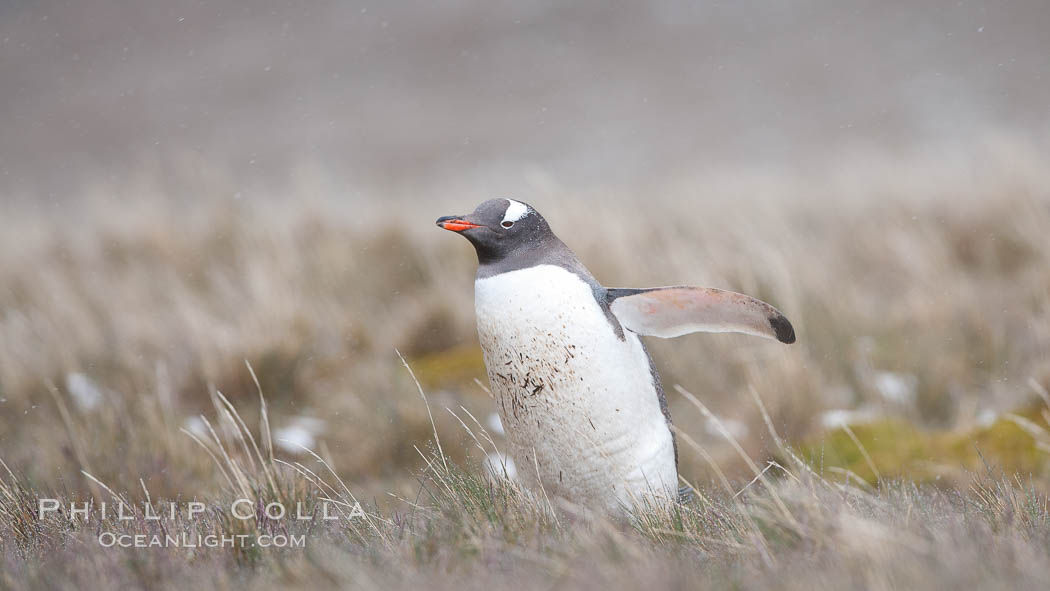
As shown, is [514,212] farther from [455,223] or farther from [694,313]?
[694,313]

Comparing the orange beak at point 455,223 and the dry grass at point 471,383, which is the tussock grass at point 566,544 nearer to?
the dry grass at point 471,383

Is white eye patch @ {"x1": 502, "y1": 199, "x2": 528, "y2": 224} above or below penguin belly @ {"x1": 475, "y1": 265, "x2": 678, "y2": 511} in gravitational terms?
above

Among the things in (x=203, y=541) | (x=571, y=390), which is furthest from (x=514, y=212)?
(x=203, y=541)

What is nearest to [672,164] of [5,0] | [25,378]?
[25,378]

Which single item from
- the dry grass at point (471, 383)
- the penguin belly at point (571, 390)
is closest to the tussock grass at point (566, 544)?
the dry grass at point (471, 383)

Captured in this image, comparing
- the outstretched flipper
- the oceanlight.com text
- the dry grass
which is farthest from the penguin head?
the oceanlight.com text

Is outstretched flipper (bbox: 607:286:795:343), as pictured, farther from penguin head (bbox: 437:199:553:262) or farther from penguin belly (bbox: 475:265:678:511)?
penguin head (bbox: 437:199:553:262)

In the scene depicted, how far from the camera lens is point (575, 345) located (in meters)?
2.20

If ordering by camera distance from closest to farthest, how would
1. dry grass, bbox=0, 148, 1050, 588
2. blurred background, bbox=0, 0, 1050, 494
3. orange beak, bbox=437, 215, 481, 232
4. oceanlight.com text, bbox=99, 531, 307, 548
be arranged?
dry grass, bbox=0, 148, 1050, 588
oceanlight.com text, bbox=99, 531, 307, 548
orange beak, bbox=437, 215, 481, 232
blurred background, bbox=0, 0, 1050, 494

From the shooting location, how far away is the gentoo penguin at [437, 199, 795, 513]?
2.19 metres

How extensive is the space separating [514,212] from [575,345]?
409mm

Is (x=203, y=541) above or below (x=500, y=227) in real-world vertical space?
below

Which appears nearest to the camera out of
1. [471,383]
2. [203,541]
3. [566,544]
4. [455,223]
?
[566,544]

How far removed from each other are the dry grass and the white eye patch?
26.2 inches
